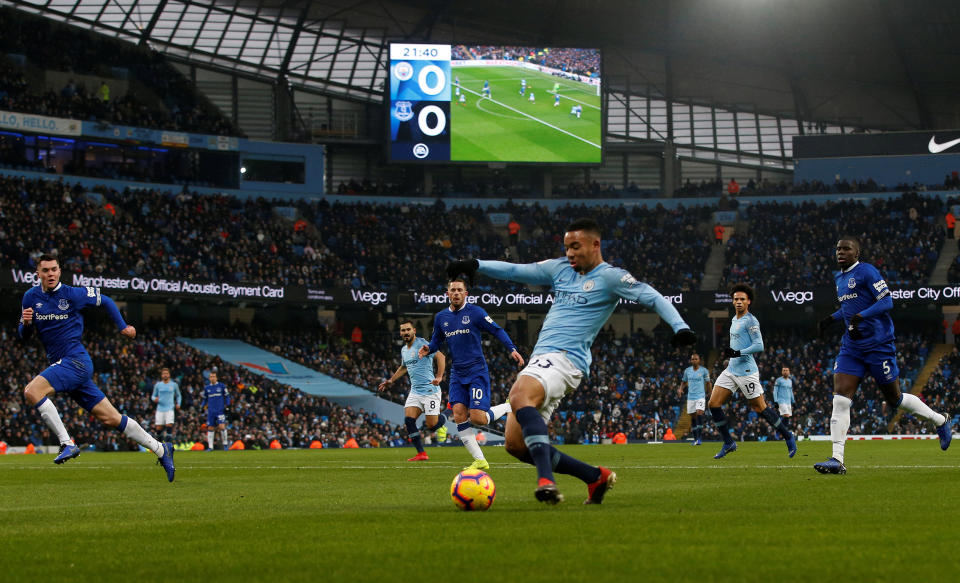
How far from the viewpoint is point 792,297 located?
168 feet

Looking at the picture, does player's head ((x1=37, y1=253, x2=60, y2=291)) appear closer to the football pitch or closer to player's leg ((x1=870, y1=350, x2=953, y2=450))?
the football pitch

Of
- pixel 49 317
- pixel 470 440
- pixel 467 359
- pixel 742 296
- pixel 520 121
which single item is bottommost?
pixel 470 440

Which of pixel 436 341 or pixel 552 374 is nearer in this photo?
pixel 552 374

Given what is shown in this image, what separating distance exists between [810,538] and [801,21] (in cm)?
5554

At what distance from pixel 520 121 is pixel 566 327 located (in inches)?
1935

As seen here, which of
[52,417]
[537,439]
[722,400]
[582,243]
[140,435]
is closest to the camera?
[537,439]

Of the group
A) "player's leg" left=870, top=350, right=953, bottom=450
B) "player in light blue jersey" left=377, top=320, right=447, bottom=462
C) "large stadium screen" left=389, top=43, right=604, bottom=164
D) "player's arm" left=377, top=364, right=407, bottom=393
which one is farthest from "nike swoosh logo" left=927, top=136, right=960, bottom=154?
"player's leg" left=870, top=350, right=953, bottom=450

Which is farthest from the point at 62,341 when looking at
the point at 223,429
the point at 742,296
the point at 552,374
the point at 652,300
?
the point at 223,429

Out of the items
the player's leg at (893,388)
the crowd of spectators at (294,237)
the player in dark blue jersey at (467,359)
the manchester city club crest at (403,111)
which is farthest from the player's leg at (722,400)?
the manchester city club crest at (403,111)

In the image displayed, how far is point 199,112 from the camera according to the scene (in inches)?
2237

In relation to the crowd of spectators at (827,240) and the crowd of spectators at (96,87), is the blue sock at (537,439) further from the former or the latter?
the crowd of spectators at (96,87)

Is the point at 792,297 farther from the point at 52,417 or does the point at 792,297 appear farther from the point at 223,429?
the point at 52,417

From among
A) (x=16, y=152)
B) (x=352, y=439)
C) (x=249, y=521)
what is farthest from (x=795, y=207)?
(x=249, y=521)

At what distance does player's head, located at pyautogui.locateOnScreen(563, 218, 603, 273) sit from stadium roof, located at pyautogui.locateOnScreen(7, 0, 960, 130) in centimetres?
4884
